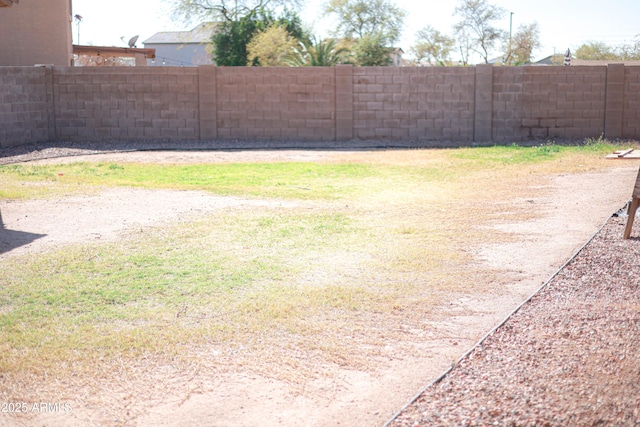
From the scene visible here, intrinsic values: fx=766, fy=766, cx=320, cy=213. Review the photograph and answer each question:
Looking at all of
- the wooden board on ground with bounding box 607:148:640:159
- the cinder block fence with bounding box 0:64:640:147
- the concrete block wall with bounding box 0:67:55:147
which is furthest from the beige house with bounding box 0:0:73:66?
the wooden board on ground with bounding box 607:148:640:159

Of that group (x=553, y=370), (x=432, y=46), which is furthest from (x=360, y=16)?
(x=553, y=370)

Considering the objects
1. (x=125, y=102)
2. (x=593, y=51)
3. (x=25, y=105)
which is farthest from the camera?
(x=593, y=51)

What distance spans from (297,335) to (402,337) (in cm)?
78

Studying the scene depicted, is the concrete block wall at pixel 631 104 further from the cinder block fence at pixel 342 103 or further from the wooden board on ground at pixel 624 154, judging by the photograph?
the wooden board on ground at pixel 624 154

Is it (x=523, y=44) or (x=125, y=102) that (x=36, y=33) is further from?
(x=523, y=44)

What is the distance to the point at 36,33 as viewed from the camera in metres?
27.2

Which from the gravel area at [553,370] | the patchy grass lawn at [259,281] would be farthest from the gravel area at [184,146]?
the gravel area at [553,370]

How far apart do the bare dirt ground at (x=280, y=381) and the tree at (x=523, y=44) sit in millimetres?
46203

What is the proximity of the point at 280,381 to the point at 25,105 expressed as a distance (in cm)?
1805

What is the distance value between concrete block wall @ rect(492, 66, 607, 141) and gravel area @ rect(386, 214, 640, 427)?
Result: 52.2ft

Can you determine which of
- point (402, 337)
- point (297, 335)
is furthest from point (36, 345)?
point (402, 337)

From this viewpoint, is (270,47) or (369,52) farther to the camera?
(270,47)

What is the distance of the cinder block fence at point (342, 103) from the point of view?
21891mm

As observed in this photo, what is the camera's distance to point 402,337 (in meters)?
5.69
